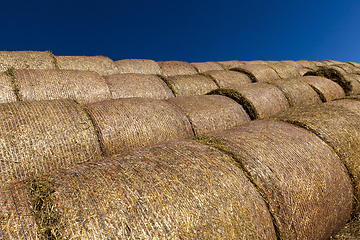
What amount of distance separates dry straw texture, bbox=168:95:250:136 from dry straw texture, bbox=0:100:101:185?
155cm

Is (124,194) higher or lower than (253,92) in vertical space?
lower

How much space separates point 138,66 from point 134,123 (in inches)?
189

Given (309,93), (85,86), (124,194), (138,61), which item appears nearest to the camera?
(124,194)

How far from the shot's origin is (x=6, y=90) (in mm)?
4059

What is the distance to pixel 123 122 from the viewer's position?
11.5 ft

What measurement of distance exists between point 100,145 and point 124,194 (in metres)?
1.78

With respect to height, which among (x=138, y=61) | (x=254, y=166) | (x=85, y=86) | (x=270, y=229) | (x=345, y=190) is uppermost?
(x=138, y=61)

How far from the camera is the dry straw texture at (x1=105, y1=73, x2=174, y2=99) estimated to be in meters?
5.11

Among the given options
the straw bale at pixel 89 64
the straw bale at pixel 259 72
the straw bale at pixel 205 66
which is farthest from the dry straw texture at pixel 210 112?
the straw bale at pixel 205 66

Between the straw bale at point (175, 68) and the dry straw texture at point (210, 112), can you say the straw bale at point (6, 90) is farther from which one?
the straw bale at point (175, 68)

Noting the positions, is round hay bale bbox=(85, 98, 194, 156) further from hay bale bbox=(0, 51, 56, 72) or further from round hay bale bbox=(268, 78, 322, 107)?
hay bale bbox=(0, 51, 56, 72)

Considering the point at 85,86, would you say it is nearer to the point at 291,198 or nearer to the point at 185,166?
the point at 185,166

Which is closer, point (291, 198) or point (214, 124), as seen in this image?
point (291, 198)

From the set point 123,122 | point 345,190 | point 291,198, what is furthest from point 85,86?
point 345,190
